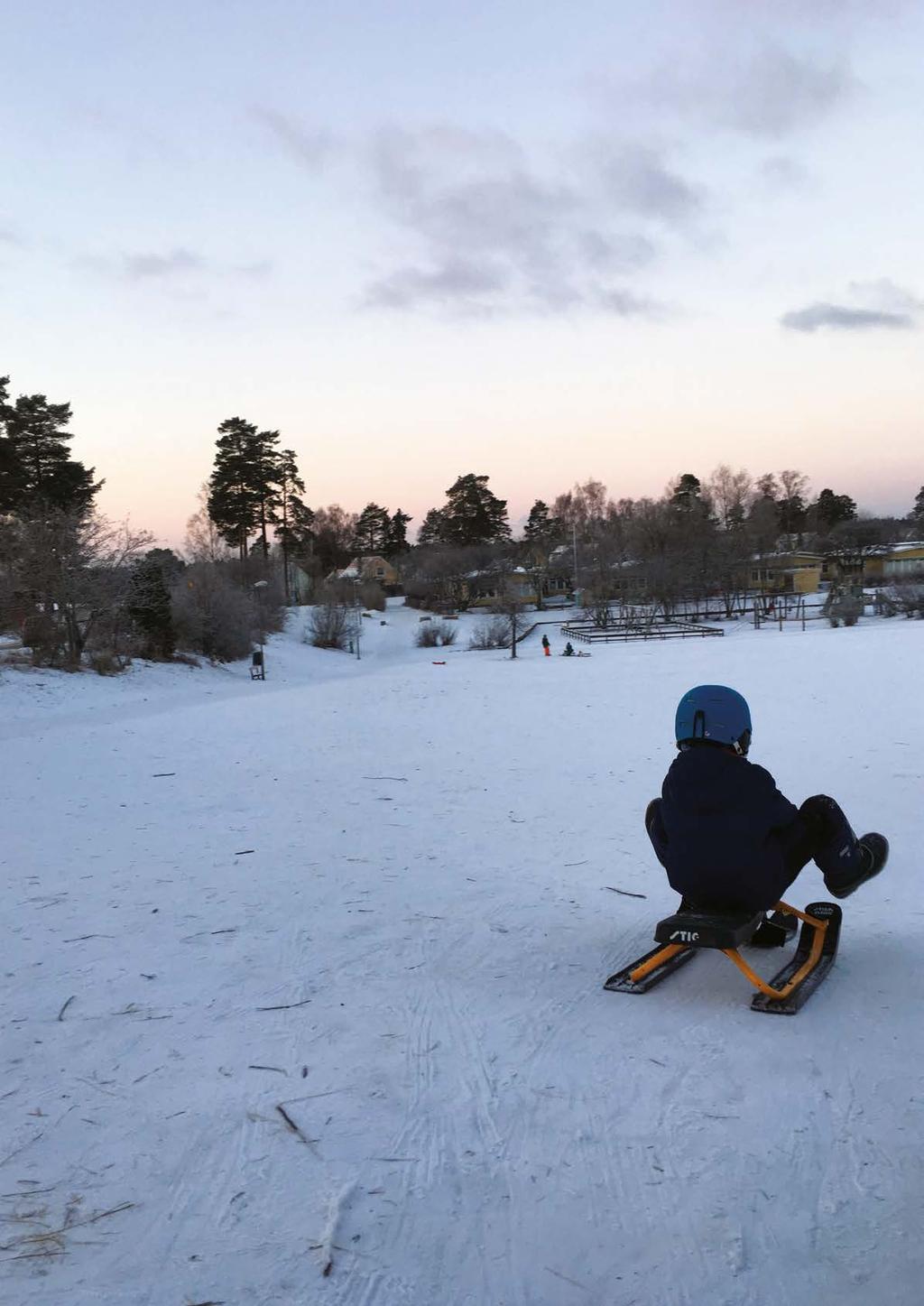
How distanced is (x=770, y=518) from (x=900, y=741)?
104607 mm

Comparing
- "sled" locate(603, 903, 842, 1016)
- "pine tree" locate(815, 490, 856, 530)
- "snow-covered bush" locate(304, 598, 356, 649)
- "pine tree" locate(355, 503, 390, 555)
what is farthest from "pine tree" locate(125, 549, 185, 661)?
"pine tree" locate(815, 490, 856, 530)

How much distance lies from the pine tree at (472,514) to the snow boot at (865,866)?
10325cm

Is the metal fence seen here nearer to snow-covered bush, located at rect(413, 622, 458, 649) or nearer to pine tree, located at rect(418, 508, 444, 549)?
Answer: snow-covered bush, located at rect(413, 622, 458, 649)

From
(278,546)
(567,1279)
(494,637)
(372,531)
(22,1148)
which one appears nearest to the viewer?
(567,1279)

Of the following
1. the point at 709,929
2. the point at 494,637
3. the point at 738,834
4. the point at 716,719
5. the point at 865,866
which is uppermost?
the point at 716,719

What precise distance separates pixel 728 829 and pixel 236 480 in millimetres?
66543

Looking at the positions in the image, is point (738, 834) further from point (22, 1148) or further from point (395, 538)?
point (395, 538)

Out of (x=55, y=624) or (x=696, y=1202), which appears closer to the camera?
(x=696, y=1202)

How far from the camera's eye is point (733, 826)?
3688mm

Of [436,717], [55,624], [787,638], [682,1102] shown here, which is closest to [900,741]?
[436,717]

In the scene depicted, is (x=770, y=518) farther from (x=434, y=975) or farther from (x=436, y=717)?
(x=434, y=975)

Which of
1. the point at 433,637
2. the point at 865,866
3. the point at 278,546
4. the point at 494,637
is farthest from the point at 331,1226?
the point at 278,546

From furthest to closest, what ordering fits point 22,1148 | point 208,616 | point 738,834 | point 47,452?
1. point 47,452
2. point 208,616
3. point 738,834
4. point 22,1148

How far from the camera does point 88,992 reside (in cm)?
409
